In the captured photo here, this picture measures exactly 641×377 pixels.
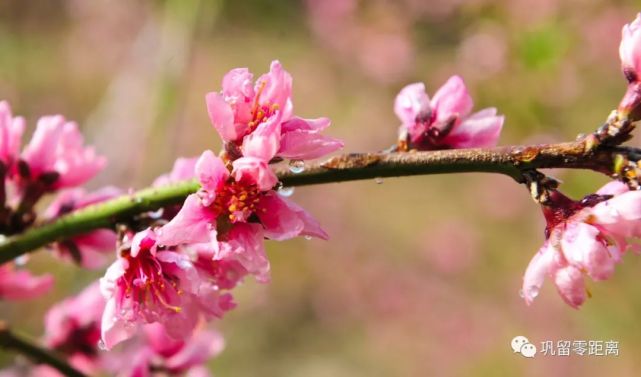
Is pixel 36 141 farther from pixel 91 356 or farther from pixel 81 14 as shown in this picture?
pixel 81 14

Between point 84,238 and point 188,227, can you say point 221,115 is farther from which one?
point 84,238

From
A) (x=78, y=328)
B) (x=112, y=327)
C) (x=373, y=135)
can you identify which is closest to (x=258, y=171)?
(x=112, y=327)

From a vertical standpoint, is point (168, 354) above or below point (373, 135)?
below

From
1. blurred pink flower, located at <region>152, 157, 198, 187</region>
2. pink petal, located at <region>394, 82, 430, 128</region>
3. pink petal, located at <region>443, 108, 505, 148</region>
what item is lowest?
blurred pink flower, located at <region>152, 157, 198, 187</region>

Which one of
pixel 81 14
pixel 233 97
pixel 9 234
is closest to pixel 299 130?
pixel 233 97

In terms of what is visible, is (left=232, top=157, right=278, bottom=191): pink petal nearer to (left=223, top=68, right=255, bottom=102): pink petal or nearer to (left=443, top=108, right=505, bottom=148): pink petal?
(left=223, top=68, right=255, bottom=102): pink petal

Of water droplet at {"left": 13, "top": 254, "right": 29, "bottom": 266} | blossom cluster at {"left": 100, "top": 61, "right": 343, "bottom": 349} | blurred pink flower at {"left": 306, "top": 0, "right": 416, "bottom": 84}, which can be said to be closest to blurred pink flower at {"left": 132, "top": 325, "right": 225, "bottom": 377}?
water droplet at {"left": 13, "top": 254, "right": 29, "bottom": 266}
